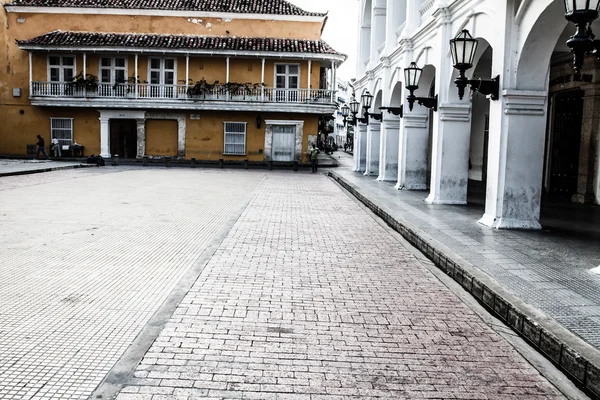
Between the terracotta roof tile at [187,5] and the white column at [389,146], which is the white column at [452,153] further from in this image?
the terracotta roof tile at [187,5]

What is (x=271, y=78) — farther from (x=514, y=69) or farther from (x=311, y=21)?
(x=514, y=69)

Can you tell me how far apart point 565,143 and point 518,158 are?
7.33m

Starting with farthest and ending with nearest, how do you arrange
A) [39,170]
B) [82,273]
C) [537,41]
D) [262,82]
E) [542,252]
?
[262,82], [39,170], [537,41], [542,252], [82,273]

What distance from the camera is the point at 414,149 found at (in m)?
16.9

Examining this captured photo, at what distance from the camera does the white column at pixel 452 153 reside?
1327cm

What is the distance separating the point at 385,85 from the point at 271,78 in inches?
557

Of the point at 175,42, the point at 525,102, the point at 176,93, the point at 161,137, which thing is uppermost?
the point at 175,42

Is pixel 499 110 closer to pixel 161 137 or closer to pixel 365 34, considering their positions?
pixel 365 34

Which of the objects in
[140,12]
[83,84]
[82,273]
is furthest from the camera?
[140,12]

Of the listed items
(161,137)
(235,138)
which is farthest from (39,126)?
(235,138)

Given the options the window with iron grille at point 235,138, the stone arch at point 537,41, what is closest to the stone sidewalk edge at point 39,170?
the window with iron grille at point 235,138

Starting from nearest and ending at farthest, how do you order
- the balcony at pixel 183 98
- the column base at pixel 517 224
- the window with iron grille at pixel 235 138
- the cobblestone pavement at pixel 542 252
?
the cobblestone pavement at pixel 542 252
the column base at pixel 517 224
the balcony at pixel 183 98
the window with iron grille at pixel 235 138

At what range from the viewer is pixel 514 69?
9.68 metres

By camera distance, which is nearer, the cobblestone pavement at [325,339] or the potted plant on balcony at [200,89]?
the cobblestone pavement at [325,339]
